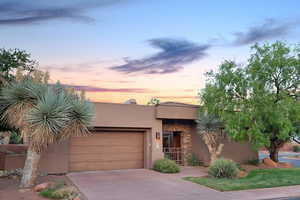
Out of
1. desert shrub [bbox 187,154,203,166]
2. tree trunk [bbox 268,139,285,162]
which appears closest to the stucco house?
desert shrub [bbox 187,154,203,166]

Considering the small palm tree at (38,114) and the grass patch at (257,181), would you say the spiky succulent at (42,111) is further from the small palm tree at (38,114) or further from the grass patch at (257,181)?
the grass patch at (257,181)

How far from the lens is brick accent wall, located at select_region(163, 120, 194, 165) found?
55.9 feet

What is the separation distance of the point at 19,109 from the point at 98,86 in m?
8.73

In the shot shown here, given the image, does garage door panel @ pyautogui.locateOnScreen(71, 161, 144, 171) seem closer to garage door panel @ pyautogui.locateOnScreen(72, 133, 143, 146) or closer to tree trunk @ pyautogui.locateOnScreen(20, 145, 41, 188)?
garage door panel @ pyautogui.locateOnScreen(72, 133, 143, 146)

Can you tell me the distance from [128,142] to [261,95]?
7612 millimetres

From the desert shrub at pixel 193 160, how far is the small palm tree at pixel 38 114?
876 cm

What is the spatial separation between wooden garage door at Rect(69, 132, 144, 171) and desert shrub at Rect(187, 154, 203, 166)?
10.4 feet

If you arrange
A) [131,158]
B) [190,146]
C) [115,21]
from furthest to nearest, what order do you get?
[190,146] < [131,158] < [115,21]

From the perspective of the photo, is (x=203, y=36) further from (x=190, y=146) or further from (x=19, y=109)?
(x=19, y=109)

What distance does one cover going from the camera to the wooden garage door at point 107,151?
47.1 feet


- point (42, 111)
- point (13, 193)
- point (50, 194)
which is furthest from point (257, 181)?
point (13, 193)

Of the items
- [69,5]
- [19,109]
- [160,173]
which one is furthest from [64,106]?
[160,173]

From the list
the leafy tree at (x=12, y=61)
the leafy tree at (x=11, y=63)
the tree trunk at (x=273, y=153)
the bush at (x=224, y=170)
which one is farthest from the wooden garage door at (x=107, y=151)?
the tree trunk at (x=273, y=153)

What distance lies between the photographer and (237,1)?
41.3ft
